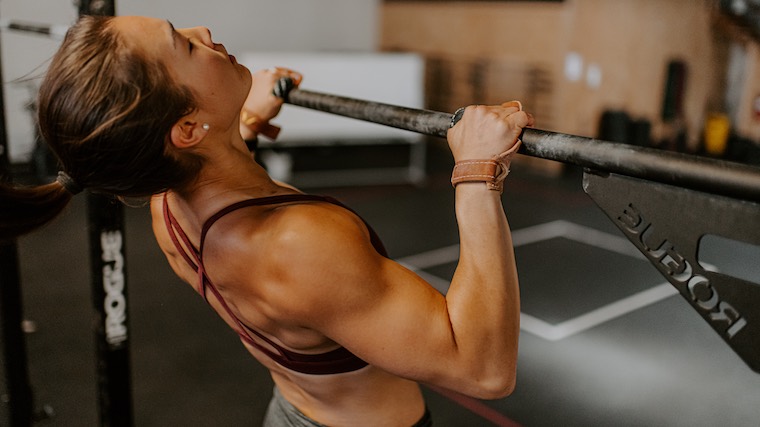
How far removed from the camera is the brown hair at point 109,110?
89cm

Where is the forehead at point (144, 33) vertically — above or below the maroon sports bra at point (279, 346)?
above

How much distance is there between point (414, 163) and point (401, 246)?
2.52 metres

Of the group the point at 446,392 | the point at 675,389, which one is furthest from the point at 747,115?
the point at 446,392

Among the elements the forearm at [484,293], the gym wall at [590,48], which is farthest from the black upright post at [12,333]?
the gym wall at [590,48]

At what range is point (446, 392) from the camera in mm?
2918

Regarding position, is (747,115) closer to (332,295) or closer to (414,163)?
(414,163)

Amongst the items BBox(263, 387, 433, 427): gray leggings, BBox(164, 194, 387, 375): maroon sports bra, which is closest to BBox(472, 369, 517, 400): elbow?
BBox(164, 194, 387, 375): maroon sports bra

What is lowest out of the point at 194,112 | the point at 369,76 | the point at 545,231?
the point at 545,231

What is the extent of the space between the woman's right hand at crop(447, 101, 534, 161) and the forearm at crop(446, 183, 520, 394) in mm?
48

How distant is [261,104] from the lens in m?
1.48

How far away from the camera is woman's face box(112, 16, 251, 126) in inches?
36.4

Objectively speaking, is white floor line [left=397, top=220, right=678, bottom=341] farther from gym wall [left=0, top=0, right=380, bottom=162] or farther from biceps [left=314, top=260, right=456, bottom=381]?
gym wall [left=0, top=0, right=380, bottom=162]

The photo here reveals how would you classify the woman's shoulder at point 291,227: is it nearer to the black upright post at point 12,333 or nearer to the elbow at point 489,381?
the elbow at point 489,381

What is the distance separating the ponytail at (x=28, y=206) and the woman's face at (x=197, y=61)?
29cm
